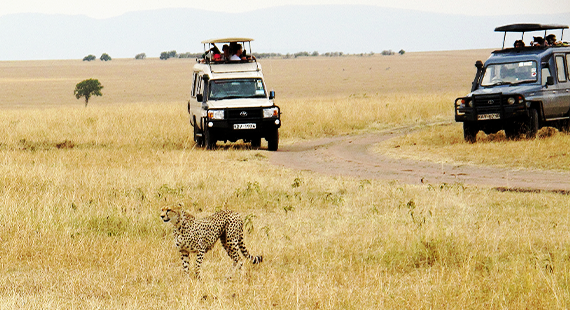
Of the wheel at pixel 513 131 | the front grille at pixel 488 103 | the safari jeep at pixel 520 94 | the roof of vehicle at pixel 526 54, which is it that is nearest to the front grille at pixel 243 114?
the safari jeep at pixel 520 94

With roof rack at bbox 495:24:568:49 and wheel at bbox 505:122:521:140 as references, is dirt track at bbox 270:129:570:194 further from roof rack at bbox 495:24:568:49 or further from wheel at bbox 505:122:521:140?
roof rack at bbox 495:24:568:49

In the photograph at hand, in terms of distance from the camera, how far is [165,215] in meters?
6.23

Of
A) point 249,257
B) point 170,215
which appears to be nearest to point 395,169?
point 249,257

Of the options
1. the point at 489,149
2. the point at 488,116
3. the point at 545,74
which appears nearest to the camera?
the point at 489,149

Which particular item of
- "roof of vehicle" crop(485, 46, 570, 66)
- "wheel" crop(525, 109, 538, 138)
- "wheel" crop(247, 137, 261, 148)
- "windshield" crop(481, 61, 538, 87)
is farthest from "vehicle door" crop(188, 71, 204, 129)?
"wheel" crop(525, 109, 538, 138)

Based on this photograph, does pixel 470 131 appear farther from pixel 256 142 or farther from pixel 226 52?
pixel 226 52

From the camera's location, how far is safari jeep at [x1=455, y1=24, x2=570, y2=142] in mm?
16922

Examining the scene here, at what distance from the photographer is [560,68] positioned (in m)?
17.9

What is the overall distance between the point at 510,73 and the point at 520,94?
1.37m

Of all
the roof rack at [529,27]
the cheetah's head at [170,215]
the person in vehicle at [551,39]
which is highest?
the roof rack at [529,27]

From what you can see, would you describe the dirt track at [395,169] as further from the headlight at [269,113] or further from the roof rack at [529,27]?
the roof rack at [529,27]

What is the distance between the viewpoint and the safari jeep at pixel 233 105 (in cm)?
1858

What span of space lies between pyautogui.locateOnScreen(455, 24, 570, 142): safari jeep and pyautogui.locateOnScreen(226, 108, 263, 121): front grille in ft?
16.2

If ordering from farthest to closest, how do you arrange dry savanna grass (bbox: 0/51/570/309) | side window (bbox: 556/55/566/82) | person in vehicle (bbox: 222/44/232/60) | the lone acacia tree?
the lone acacia tree, person in vehicle (bbox: 222/44/232/60), side window (bbox: 556/55/566/82), dry savanna grass (bbox: 0/51/570/309)
